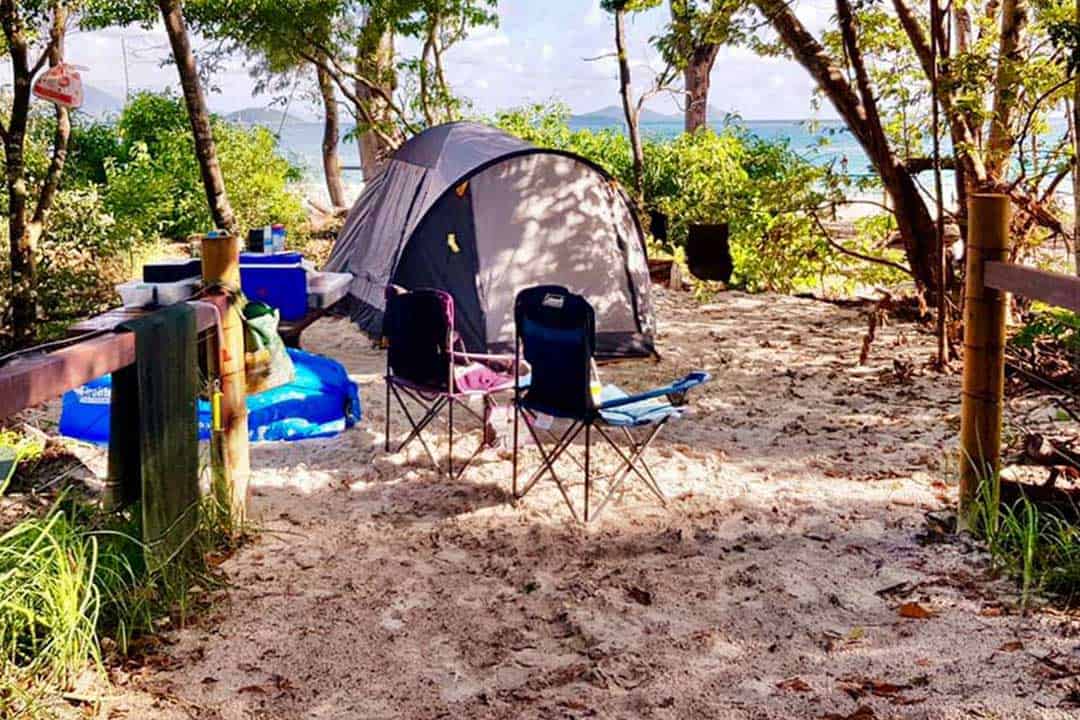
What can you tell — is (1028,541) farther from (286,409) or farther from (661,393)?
(286,409)

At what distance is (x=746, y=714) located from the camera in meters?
2.60

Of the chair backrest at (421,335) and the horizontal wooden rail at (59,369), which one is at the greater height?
the horizontal wooden rail at (59,369)

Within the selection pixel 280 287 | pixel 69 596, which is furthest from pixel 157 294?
pixel 69 596

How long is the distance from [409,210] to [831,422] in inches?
140

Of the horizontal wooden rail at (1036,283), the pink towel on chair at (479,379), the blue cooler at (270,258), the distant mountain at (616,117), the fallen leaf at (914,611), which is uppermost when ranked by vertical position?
the distant mountain at (616,117)

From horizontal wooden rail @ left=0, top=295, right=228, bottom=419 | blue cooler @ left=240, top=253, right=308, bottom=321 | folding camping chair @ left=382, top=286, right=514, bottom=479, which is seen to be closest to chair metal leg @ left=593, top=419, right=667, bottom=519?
folding camping chair @ left=382, top=286, right=514, bottom=479

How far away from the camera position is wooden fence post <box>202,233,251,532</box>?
3.76 metres

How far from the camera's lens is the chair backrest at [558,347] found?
418cm

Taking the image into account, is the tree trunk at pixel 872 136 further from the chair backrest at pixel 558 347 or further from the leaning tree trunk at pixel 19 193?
the leaning tree trunk at pixel 19 193

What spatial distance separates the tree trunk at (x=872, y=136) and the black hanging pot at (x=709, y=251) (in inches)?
49.5

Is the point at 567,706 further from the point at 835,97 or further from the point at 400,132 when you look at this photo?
the point at 400,132

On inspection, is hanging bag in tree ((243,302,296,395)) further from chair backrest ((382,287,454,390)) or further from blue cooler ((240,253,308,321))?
blue cooler ((240,253,308,321))

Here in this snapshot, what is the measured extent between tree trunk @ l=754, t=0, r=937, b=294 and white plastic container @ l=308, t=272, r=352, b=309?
11.2ft

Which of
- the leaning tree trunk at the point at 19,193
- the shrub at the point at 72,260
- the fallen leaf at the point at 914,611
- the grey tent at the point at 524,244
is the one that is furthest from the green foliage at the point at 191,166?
the fallen leaf at the point at 914,611
